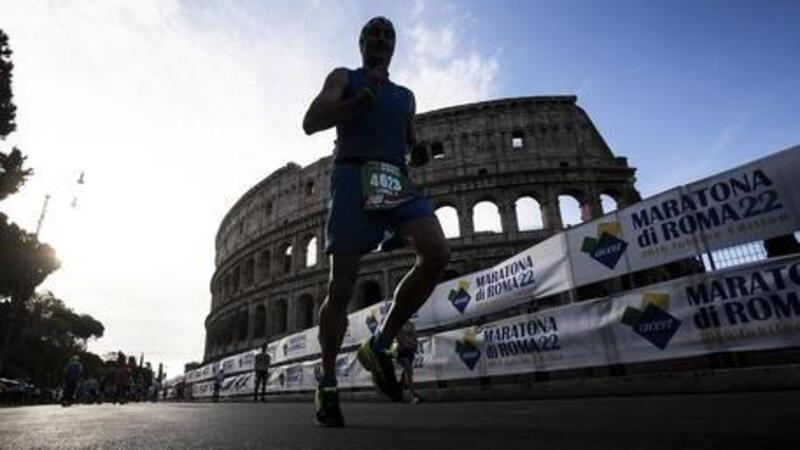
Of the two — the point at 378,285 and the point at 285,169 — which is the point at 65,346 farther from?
the point at 378,285

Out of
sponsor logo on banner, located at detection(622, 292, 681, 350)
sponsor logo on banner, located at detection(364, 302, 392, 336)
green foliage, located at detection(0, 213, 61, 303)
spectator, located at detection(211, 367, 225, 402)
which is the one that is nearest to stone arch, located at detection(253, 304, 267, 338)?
spectator, located at detection(211, 367, 225, 402)

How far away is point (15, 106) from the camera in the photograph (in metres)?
16.3

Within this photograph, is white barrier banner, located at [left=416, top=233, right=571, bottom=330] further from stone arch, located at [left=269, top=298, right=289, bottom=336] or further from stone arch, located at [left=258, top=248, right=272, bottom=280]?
stone arch, located at [left=258, top=248, right=272, bottom=280]

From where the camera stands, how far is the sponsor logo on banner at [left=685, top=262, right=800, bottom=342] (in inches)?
177

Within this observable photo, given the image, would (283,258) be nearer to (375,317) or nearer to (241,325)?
(241,325)

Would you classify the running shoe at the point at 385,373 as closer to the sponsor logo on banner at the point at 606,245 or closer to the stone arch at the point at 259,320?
the sponsor logo on banner at the point at 606,245

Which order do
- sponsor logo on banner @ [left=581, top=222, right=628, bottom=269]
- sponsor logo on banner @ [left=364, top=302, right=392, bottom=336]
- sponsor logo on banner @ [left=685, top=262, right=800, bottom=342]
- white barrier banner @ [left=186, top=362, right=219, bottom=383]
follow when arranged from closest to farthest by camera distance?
1. sponsor logo on banner @ [left=685, top=262, right=800, bottom=342]
2. sponsor logo on banner @ [left=581, top=222, right=628, bottom=269]
3. sponsor logo on banner @ [left=364, top=302, right=392, bottom=336]
4. white barrier banner @ [left=186, top=362, right=219, bottom=383]

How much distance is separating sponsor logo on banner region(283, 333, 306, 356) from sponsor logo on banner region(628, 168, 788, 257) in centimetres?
1140

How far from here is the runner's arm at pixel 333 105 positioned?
2352mm

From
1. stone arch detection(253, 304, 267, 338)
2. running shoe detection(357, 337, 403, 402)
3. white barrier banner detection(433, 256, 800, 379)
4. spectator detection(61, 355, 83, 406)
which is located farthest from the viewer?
stone arch detection(253, 304, 267, 338)

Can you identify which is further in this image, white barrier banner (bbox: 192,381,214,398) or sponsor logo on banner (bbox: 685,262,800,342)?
white barrier banner (bbox: 192,381,214,398)

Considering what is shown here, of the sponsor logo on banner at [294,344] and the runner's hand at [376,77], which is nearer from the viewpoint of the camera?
the runner's hand at [376,77]

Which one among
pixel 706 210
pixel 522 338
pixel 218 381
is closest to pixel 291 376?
pixel 218 381

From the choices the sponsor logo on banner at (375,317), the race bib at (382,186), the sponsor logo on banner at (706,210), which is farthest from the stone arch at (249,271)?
the race bib at (382,186)
